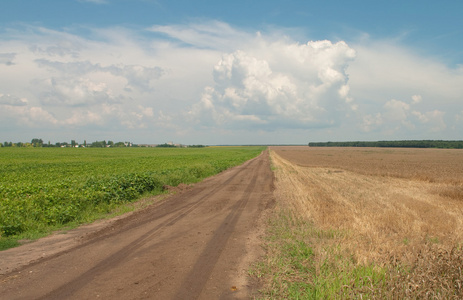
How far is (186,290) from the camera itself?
545cm

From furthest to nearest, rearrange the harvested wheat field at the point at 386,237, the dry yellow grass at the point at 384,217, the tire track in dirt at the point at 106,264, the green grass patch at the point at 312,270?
the dry yellow grass at the point at 384,217, the tire track in dirt at the point at 106,264, the green grass patch at the point at 312,270, the harvested wheat field at the point at 386,237

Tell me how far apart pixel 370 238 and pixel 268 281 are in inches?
145

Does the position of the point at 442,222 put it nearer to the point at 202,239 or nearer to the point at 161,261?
the point at 202,239

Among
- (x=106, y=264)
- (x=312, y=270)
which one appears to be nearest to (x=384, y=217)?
(x=312, y=270)

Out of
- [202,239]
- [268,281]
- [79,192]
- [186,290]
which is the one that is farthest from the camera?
[79,192]

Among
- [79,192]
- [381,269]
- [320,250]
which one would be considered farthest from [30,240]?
[381,269]

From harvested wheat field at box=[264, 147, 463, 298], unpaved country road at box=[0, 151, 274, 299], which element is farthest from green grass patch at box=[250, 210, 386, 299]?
unpaved country road at box=[0, 151, 274, 299]

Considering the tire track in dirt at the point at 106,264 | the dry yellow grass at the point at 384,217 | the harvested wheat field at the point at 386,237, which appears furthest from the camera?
the dry yellow grass at the point at 384,217

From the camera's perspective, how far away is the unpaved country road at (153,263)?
17.9ft

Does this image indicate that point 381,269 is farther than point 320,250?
No

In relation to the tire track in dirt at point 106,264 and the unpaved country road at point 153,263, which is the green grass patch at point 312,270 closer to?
the unpaved country road at point 153,263

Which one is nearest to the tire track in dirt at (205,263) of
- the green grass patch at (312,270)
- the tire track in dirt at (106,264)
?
the green grass patch at (312,270)

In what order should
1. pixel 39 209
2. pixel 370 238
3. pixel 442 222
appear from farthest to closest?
pixel 39 209, pixel 442 222, pixel 370 238

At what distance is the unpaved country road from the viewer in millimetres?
5446
